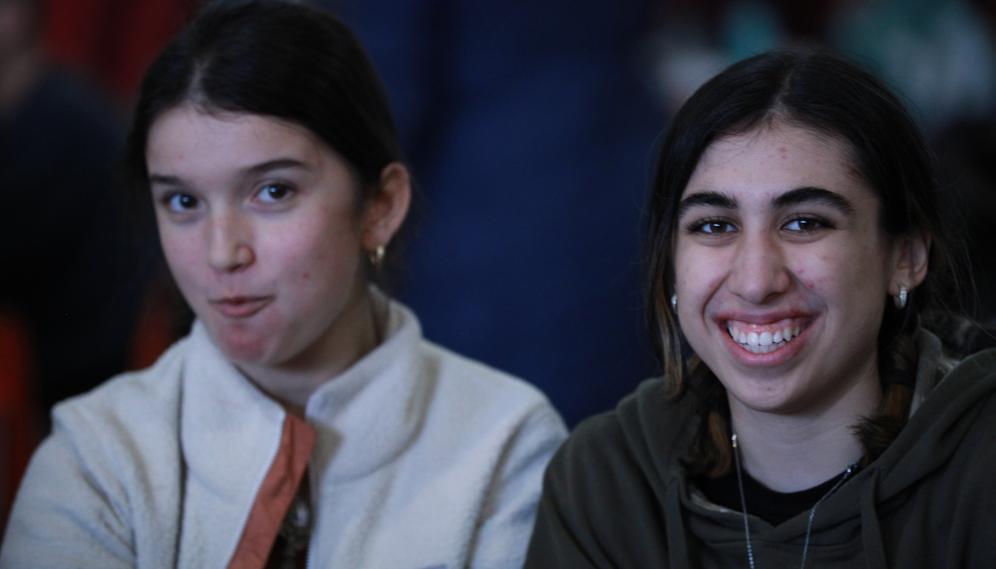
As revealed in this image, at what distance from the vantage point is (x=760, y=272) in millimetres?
1287

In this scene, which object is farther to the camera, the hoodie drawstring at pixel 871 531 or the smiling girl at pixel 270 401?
the smiling girl at pixel 270 401

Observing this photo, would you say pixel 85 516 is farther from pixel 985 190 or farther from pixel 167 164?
pixel 985 190

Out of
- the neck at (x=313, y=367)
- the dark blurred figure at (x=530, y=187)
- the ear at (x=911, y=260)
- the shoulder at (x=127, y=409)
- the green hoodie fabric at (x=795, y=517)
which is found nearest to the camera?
the green hoodie fabric at (x=795, y=517)

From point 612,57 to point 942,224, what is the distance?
1265 mm

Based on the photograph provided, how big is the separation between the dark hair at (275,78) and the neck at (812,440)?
76 centimetres

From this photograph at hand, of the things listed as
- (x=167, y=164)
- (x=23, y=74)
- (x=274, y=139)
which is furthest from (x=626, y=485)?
(x=23, y=74)

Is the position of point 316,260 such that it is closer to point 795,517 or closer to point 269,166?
point 269,166

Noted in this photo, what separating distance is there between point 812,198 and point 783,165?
56 mm

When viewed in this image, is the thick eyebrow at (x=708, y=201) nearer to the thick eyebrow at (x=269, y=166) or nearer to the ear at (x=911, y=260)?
the ear at (x=911, y=260)

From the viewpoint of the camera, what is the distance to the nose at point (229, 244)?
1523 millimetres

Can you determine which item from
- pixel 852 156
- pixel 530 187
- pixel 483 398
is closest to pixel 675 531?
pixel 483 398

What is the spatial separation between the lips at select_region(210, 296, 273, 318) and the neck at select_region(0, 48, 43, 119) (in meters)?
1.43

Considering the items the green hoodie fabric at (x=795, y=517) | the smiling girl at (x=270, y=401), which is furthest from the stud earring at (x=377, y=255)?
the green hoodie fabric at (x=795, y=517)

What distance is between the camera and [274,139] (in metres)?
1.56
